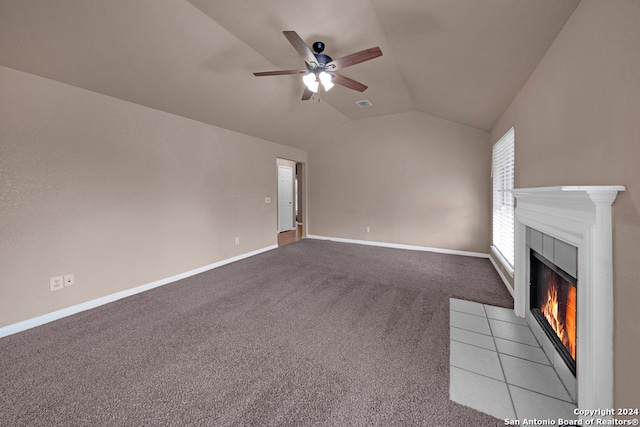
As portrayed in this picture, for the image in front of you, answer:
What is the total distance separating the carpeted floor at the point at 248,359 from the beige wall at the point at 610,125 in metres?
0.86

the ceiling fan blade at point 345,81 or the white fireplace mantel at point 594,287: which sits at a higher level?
the ceiling fan blade at point 345,81

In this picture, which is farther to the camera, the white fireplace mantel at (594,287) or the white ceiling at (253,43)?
the white ceiling at (253,43)

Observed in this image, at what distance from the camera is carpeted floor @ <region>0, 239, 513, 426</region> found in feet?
4.78

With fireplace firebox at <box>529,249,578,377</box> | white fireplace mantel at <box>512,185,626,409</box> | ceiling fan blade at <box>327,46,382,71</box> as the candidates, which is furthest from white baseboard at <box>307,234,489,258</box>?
ceiling fan blade at <box>327,46,382,71</box>

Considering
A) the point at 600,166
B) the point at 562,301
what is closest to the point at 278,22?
the point at 600,166

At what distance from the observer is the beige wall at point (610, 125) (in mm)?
1037

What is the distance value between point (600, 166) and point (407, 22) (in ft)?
5.86

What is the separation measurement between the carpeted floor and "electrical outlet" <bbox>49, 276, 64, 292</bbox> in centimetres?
35

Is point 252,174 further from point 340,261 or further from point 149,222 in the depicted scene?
point 340,261

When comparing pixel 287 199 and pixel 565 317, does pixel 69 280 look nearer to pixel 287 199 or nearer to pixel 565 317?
pixel 565 317

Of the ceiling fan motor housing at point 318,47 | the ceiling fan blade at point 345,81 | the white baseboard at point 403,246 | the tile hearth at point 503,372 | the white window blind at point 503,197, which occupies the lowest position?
the tile hearth at point 503,372

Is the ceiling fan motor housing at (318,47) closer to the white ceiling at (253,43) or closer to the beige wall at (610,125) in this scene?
the white ceiling at (253,43)

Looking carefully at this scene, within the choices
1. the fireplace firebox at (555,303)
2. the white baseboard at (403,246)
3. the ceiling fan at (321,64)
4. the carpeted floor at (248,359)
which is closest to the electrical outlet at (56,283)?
the carpeted floor at (248,359)

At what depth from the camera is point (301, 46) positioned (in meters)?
2.14
